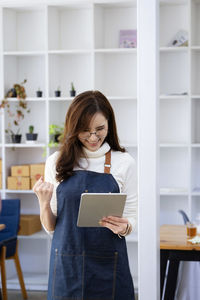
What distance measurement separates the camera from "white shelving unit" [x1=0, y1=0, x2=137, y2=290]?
16.9 feet

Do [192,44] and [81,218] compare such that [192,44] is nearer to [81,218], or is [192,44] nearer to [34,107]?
[34,107]

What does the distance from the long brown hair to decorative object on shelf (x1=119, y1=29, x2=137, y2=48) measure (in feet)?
9.23

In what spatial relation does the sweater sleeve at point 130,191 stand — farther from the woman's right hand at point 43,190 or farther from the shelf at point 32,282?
the shelf at point 32,282

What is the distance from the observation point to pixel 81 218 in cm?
227

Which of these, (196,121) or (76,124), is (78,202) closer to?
(76,124)


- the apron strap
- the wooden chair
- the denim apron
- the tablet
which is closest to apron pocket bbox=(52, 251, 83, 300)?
the denim apron

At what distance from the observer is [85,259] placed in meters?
2.36

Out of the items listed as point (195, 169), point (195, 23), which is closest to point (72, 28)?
point (195, 23)

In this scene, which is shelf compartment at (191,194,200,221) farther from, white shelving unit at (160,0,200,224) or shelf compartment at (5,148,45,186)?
shelf compartment at (5,148,45,186)

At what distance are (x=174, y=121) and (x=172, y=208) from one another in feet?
2.95

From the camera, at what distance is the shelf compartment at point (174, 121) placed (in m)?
5.23

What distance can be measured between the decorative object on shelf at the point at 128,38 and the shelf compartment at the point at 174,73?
0.33 metres

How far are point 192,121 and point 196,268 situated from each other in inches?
71.4

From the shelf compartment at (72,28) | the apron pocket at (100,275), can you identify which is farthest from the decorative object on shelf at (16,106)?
the apron pocket at (100,275)
